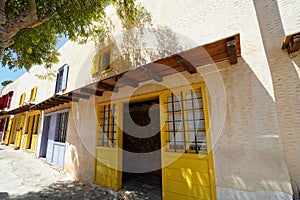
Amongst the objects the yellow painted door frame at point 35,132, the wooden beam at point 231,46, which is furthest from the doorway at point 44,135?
the wooden beam at point 231,46

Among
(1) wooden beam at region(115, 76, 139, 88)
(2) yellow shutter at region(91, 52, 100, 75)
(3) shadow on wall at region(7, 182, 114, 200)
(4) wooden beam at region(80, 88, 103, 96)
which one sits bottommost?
(3) shadow on wall at region(7, 182, 114, 200)

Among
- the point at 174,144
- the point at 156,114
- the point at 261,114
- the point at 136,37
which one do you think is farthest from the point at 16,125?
the point at 261,114

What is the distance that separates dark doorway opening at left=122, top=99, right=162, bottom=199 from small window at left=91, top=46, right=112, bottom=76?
1.75 metres

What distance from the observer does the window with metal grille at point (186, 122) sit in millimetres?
3205

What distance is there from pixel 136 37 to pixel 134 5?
1.20m

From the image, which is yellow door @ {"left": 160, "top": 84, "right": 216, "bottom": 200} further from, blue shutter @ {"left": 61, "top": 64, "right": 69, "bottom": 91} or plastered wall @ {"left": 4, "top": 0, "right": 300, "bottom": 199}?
blue shutter @ {"left": 61, "top": 64, "right": 69, "bottom": 91}

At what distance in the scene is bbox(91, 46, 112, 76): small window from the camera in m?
5.80

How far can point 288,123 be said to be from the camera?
2.32m

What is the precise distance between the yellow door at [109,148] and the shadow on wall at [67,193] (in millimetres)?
272

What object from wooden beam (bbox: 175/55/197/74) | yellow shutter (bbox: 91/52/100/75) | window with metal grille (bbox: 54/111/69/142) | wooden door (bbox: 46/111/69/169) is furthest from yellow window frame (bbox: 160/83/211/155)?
window with metal grille (bbox: 54/111/69/142)

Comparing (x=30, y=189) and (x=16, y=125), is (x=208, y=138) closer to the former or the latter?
(x=30, y=189)

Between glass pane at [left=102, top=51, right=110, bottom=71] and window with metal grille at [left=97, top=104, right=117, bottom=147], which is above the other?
glass pane at [left=102, top=51, right=110, bottom=71]

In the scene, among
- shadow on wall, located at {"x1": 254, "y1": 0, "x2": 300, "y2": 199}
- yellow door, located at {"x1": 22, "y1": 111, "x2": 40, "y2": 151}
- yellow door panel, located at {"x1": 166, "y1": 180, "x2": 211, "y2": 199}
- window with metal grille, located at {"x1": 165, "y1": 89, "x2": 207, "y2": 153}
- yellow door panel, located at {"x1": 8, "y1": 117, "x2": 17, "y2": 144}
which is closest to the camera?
shadow on wall, located at {"x1": 254, "y1": 0, "x2": 300, "y2": 199}

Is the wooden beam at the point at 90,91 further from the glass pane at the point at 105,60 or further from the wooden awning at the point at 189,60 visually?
the glass pane at the point at 105,60
